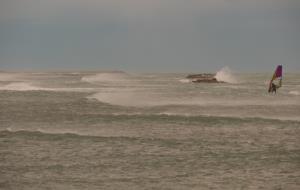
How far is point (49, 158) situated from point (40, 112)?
18.9 m

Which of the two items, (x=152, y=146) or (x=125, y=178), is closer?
(x=125, y=178)

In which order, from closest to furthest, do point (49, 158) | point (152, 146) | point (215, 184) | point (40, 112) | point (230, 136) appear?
point (215, 184) < point (49, 158) < point (152, 146) < point (230, 136) < point (40, 112)

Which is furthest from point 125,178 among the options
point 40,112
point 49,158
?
point 40,112

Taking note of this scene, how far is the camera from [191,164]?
61.9 ft

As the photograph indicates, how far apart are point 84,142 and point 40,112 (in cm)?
1548

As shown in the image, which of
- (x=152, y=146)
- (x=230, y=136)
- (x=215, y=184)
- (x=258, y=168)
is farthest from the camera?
(x=230, y=136)

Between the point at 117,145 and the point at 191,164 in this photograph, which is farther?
the point at 117,145

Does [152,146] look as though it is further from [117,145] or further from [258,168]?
[258,168]

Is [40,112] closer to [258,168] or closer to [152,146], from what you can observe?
[152,146]

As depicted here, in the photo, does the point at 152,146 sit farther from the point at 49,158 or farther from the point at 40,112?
the point at 40,112

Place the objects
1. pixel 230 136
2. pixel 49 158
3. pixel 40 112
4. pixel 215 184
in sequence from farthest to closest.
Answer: pixel 40 112 < pixel 230 136 < pixel 49 158 < pixel 215 184

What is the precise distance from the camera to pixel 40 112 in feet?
126

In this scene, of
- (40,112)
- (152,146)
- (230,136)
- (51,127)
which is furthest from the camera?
(40,112)

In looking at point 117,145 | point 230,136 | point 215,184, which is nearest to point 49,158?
point 117,145
